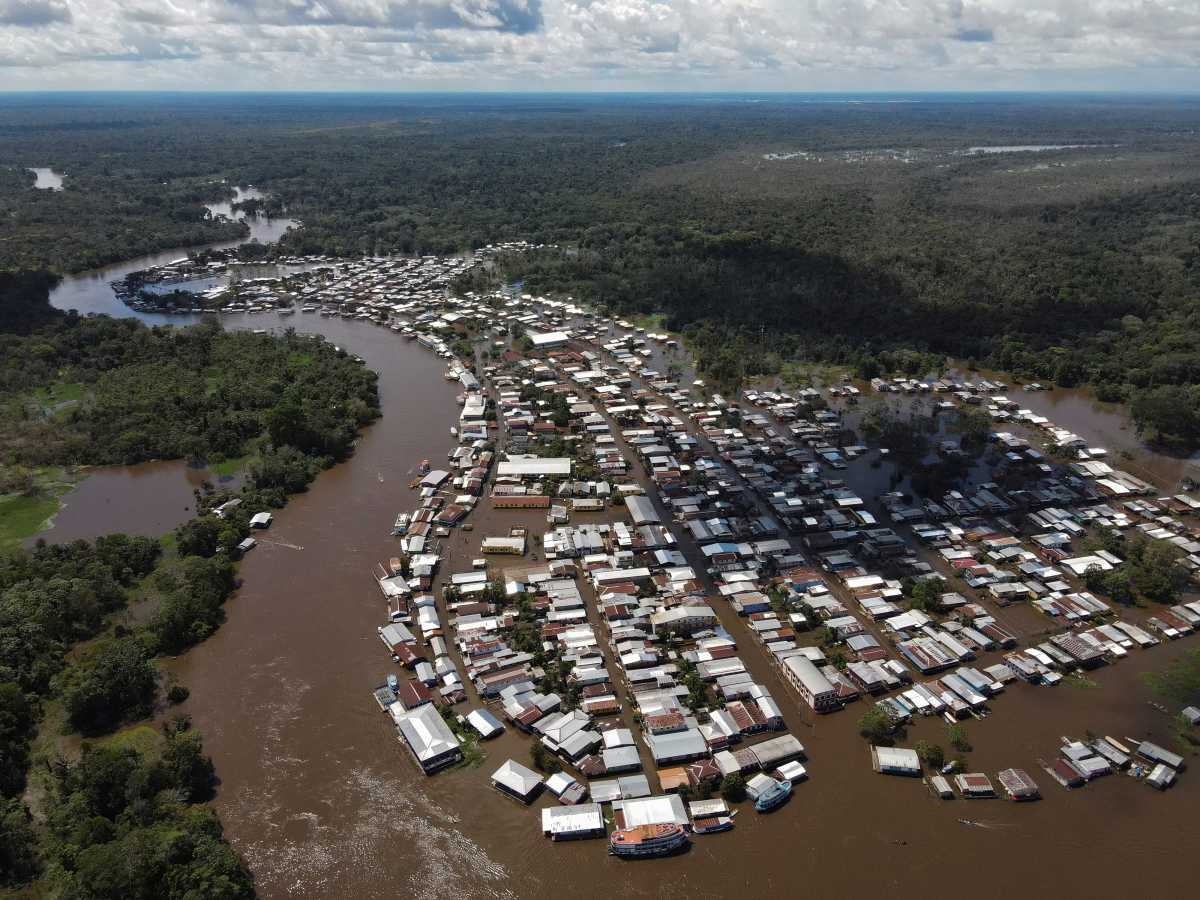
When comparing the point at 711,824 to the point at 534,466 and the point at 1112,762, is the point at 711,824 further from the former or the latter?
the point at 534,466

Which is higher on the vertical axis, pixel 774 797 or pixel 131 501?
pixel 774 797

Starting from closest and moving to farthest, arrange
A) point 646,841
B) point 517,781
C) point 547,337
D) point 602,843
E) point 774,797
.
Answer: point 646,841 < point 602,843 < point 774,797 < point 517,781 < point 547,337

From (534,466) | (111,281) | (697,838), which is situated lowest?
(111,281)

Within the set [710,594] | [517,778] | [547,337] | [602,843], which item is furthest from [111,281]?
[602,843]

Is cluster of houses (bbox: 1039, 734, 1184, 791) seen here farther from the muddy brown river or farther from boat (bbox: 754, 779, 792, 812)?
boat (bbox: 754, 779, 792, 812)

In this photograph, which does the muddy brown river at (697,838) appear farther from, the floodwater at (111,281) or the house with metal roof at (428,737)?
the floodwater at (111,281)


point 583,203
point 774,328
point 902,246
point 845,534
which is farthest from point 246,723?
point 583,203
